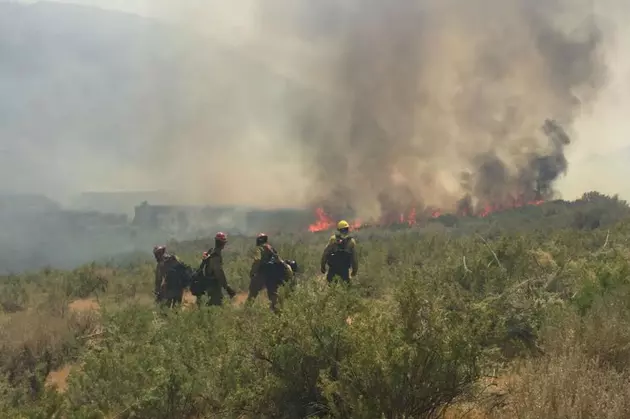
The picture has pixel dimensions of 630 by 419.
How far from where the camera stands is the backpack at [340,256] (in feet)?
35.1

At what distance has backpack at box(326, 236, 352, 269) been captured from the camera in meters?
10.7

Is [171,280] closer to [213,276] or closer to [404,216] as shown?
[213,276]

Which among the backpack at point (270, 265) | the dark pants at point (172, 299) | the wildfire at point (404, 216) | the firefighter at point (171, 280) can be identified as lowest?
the dark pants at point (172, 299)

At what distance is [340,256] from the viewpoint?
10.7 meters

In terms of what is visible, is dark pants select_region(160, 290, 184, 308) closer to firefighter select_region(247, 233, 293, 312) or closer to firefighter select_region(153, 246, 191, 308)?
firefighter select_region(153, 246, 191, 308)

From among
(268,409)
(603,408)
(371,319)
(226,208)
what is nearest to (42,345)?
(268,409)

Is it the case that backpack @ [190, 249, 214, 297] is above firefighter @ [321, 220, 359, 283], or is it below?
below

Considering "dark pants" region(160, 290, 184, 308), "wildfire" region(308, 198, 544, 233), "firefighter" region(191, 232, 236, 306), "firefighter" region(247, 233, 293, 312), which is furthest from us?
"wildfire" region(308, 198, 544, 233)

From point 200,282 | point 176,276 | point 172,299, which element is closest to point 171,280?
point 176,276

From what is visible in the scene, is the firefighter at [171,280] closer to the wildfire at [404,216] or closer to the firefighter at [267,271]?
the firefighter at [267,271]

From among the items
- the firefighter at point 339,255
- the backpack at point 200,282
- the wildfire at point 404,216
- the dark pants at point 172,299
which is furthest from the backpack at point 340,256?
the wildfire at point 404,216

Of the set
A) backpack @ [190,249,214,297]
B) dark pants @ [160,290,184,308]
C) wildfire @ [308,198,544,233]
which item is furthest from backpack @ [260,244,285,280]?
wildfire @ [308,198,544,233]

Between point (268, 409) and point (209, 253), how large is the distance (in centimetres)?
563

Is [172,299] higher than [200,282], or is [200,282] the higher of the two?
[200,282]
